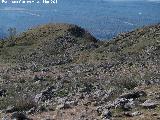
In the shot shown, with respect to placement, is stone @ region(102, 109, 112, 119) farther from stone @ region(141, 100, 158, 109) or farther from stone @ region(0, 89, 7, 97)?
stone @ region(0, 89, 7, 97)

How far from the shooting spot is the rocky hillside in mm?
14727

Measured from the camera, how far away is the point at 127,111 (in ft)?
46.5

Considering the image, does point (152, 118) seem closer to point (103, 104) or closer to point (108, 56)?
point (103, 104)

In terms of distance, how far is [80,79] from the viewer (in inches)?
970

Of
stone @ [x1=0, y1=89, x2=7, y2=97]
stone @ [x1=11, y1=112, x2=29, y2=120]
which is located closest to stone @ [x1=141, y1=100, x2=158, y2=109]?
stone @ [x1=11, y1=112, x2=29, y2=120]

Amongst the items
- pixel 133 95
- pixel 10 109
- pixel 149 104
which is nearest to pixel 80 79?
pixel 133 95

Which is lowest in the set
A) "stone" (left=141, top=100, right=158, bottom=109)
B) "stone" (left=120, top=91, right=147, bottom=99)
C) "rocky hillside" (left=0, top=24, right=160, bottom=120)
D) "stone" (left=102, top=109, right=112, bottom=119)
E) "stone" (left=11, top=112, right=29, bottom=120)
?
"rocky hillside" (left=0, top=24, right=160, bottom=120)

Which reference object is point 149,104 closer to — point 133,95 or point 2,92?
point 133,95

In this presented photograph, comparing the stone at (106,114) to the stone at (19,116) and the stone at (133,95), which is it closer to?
the stone at (133,95)

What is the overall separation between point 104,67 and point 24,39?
3244cm

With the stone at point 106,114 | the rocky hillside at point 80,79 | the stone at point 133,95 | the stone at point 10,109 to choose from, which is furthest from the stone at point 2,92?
the stone at point 106,114

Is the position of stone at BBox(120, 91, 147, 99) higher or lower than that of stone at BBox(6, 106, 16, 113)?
higher

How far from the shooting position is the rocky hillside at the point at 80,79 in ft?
48.3

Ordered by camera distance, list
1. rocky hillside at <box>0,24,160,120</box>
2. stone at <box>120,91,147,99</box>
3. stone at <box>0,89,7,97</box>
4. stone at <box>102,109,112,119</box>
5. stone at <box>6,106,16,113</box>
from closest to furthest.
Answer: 1. stone at <box>102,109,112,119</box>
2. rocky hillside at <box>0,24,160,120</box>
3. stone at <box>120,91,147,99</box>
4. stone at <box>6,106,16,113</box>
5. stone at <box>0,89,7,97</box>
